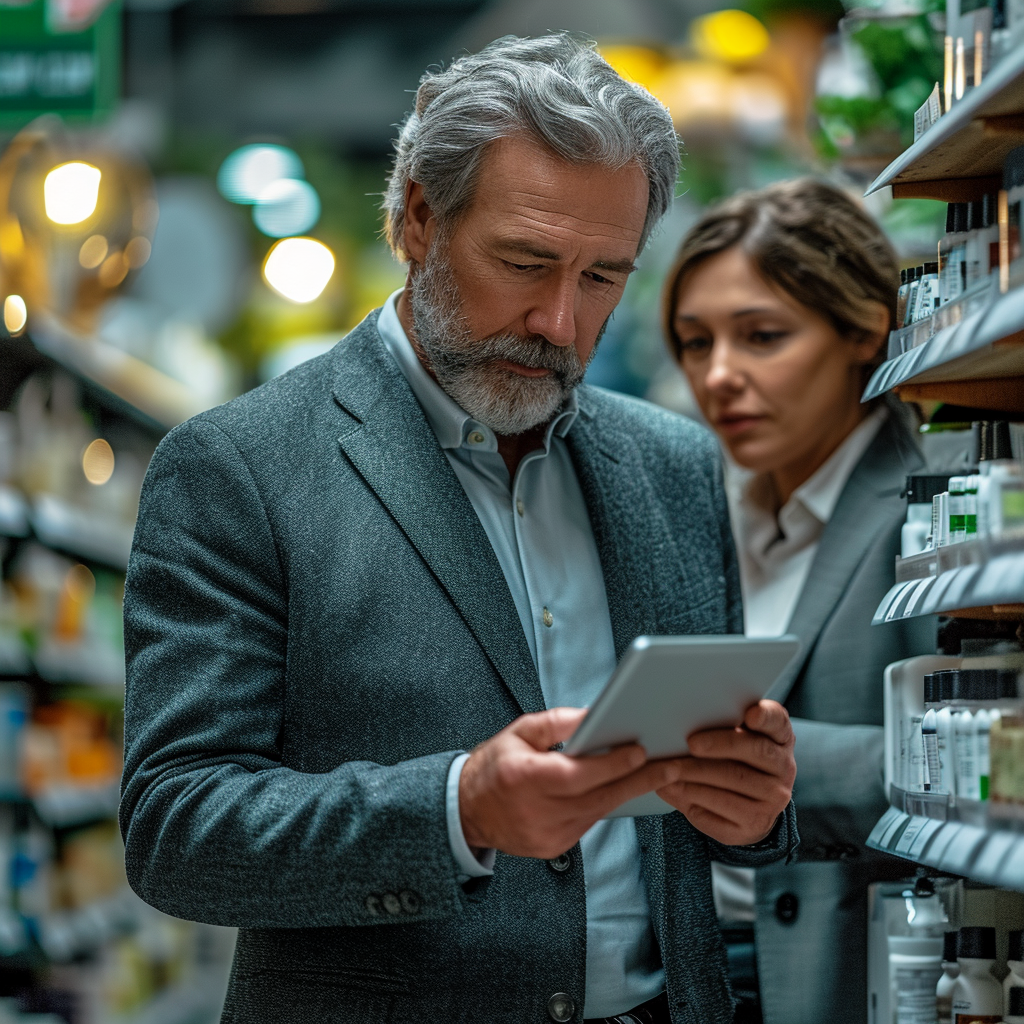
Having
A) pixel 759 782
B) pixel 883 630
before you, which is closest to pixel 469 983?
pixel 759 782

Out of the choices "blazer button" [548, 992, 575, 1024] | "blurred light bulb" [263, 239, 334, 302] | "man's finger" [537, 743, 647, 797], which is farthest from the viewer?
"blurred light bulb" [263, 239, 334, 302]

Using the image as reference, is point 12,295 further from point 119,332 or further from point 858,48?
point 858,48

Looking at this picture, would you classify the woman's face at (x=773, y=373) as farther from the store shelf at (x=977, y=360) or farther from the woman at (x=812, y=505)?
the store shelf at (x=977, y=360)

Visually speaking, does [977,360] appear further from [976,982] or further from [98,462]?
[98,462]

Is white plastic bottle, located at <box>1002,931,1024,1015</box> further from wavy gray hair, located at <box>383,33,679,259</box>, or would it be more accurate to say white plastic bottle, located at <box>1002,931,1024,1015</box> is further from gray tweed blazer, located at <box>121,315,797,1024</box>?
wavy gray hair, located at <box>383,33,679,259</box>

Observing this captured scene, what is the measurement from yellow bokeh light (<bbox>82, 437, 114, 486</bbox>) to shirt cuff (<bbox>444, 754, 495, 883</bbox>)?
3.80 meters

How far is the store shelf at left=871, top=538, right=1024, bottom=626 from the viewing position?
4.00ft

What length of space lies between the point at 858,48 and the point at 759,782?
6.00 ft

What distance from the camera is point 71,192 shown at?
15.5 feet

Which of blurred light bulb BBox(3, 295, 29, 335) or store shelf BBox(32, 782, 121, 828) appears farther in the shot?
store shelf BBox(32, 782, 121, 828)

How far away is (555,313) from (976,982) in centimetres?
99

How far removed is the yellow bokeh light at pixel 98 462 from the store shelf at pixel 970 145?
12.9ft

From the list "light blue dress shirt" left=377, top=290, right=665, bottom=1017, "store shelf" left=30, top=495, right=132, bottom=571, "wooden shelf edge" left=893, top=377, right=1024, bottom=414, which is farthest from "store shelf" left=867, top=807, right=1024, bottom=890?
"store shelf" left=30, top=495, right=132, bottom=571

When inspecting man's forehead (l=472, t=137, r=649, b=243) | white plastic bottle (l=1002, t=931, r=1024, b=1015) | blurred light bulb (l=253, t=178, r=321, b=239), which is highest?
blurred light bulb (l=253, t=178, r=321, b=239)
